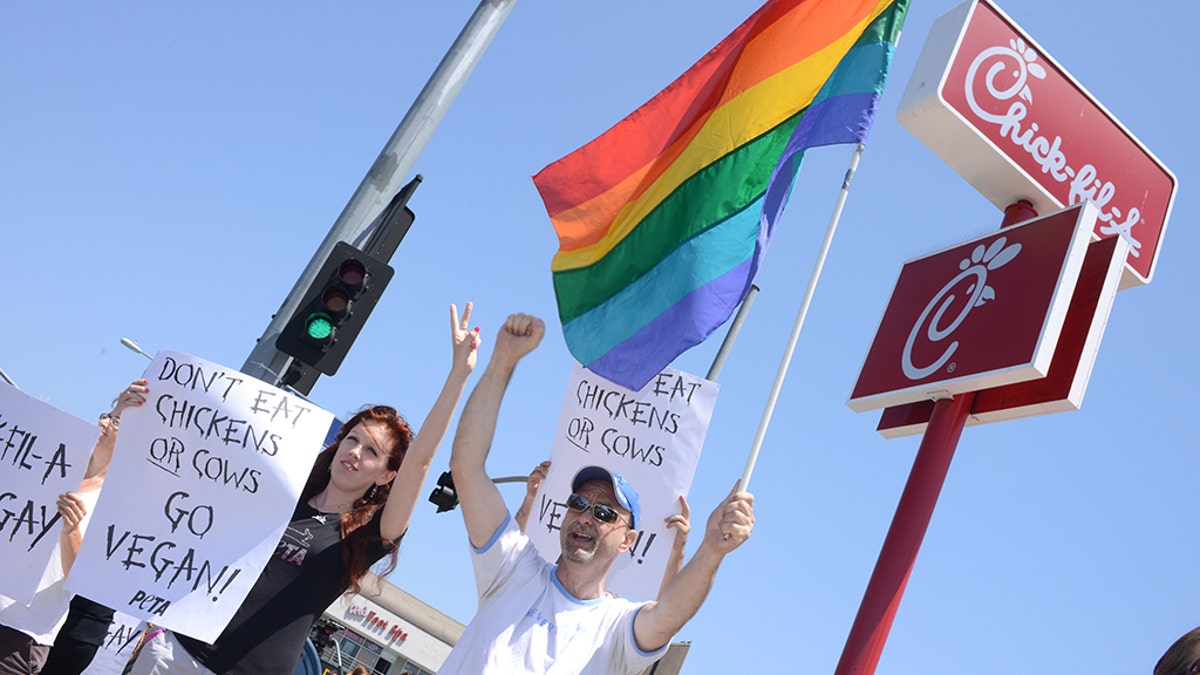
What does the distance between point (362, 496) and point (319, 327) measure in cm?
264

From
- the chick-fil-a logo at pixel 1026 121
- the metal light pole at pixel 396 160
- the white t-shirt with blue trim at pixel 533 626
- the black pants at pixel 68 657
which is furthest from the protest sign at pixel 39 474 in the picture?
the chick-fil-a logo at pixel 1026 121

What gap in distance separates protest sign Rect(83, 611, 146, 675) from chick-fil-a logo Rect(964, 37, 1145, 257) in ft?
20.2

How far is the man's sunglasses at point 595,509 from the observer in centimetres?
402

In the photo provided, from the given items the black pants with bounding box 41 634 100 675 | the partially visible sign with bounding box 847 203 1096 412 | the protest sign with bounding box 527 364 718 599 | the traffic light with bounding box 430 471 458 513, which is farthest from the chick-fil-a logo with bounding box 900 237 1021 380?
the traffic light with bounding box 430 471 458 513

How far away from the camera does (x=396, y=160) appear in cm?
786

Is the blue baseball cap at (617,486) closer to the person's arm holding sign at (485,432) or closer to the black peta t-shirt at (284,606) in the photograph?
the person's arm holding sign at (485,432)

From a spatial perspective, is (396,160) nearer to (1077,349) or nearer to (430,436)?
(430,436)

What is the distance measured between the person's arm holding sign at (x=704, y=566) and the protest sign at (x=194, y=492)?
1.90m

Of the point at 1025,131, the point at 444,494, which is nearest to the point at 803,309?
the point at 1025,131

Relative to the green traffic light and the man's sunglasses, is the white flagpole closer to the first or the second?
the man's sunglasses

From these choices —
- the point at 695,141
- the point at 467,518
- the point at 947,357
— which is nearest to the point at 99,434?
the point at 467,518

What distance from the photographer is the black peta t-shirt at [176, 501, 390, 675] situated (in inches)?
180

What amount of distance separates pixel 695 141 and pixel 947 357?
239cm

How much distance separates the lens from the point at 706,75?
668 centimetres
